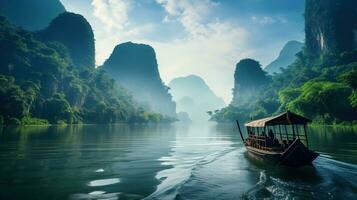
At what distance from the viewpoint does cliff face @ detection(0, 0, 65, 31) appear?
154837 millimetres

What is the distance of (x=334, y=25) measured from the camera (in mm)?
104125

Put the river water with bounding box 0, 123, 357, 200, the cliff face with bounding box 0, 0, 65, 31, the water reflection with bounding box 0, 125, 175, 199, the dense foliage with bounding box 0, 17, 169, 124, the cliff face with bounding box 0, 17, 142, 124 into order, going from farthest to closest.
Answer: the cliff face with bounding box 0, 0, 65, 31
the cliff face with bounding box 0, 17, 142, 124
the dense foliage with bounding box 0, 17, 169, 124
the water reflection with bounding box 0, 125, 175, 199
the river water with bounding box 0, 123, 357, 200

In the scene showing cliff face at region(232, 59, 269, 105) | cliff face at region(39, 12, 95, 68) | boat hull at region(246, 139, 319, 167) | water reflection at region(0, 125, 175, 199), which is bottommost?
water reflection at region(0, 125, 175, 199)

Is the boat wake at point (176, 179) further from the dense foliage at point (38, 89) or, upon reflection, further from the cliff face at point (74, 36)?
the cliff face at point (74, 36)

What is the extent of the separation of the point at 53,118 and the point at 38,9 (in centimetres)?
14443

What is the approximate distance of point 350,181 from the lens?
9.95 metres

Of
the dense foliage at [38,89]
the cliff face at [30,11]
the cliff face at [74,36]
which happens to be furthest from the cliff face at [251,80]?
the cliff face at [30,11]

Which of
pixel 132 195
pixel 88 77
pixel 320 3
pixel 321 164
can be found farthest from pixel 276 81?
pixel 132 195

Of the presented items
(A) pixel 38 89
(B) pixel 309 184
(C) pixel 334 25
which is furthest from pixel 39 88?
(C) pixel 334 25

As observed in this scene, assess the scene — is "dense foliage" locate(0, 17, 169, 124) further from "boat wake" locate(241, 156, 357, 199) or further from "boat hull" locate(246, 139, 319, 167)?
"boat wake" locate(241, 156, 357, 199)

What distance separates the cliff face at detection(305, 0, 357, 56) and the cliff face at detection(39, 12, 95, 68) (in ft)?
404

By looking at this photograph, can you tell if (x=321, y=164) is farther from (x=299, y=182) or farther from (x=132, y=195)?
(x=132, y=195)

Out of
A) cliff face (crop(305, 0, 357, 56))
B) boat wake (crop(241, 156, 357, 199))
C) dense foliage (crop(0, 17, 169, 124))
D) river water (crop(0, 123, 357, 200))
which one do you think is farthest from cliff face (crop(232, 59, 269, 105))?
boat wake (crop(241, 156, 357, 199))

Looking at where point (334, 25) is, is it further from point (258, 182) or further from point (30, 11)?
point (30, 11)
